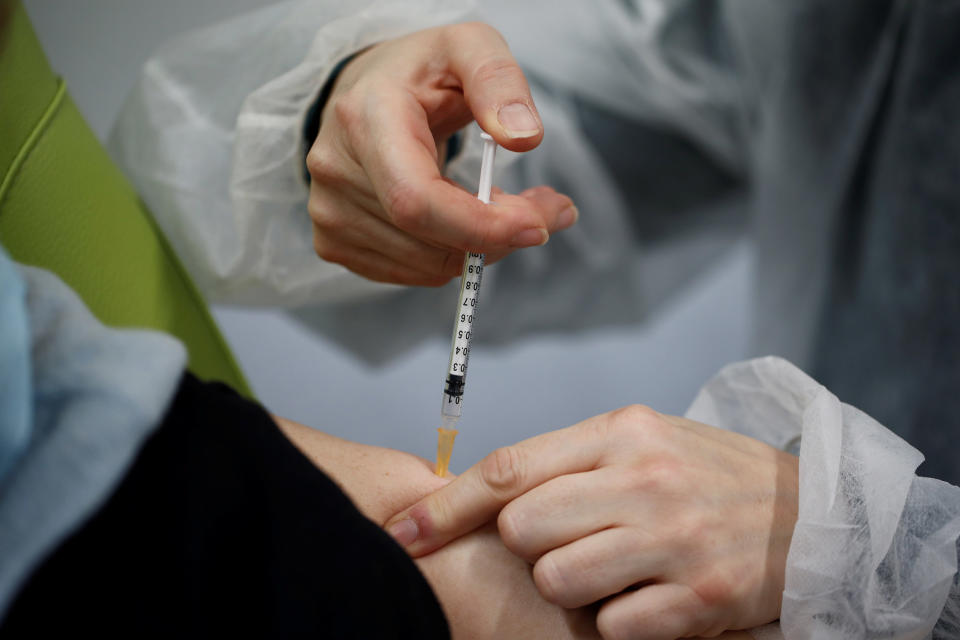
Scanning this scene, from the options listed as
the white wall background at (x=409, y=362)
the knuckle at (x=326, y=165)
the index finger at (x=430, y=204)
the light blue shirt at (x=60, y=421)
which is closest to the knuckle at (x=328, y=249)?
the knuckle at (x=326, y=165)

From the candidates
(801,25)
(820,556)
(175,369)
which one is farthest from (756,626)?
(801,25)

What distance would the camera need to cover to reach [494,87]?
0.65m

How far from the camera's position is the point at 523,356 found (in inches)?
68.6

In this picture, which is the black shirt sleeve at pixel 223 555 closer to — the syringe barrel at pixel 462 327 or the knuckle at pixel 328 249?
the syringe barrel at pixel 462 327

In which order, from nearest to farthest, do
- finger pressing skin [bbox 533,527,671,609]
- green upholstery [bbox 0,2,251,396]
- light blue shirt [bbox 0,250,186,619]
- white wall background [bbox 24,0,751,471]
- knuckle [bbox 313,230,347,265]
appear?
1. light blue shirt [bbox 0,250,186,619]
2. finger pressing skin [bbox 533,527,671,609]
3. green upholstery [bbox 0,2,251,396]
4. knuckle [bbox 313,230,347,265]
5. white wall background [bbox 24,0,751,471]

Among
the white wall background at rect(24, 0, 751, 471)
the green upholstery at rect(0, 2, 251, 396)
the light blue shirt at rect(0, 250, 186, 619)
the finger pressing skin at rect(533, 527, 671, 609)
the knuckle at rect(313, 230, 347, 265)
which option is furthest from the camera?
the white wall background at rect(24, 0, 751, 471)

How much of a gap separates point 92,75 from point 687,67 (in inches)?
49.4

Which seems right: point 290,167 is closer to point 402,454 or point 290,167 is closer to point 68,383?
point 402,454

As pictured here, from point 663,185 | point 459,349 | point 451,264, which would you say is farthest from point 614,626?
point 663,185

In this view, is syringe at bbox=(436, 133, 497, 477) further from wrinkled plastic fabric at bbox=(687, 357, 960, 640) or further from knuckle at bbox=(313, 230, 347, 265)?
wrinkled plastic fabric at bbox=(687, 357, 960, 640)

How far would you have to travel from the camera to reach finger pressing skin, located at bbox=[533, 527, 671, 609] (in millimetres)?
560

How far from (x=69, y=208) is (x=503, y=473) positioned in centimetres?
50

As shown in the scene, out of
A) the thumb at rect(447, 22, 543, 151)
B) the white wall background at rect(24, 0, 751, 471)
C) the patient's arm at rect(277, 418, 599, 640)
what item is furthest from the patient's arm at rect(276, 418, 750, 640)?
the white wall background at rect(24, 0, 751, 471)

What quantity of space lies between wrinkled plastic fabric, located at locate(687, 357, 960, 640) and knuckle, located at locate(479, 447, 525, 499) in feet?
0.76
